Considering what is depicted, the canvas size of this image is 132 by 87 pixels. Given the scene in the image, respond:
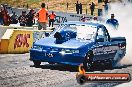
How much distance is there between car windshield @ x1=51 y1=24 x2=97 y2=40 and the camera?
40.1 ft

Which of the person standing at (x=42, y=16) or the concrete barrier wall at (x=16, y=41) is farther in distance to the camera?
the person standing at (x=42, y=16)

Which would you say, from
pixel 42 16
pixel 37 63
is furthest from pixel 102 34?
pixel 42 16

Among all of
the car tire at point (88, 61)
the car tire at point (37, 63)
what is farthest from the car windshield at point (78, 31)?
the car tire at point (37, 63)

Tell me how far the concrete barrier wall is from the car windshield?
377 cm

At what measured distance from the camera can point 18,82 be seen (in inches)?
359

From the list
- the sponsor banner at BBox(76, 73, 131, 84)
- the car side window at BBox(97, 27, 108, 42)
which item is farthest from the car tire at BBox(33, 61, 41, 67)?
the sponsor banner at BBox(76, 73, 131, 84)

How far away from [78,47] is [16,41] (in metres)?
5.77

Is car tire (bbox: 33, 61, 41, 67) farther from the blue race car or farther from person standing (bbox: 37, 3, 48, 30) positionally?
person standing (bbox: 37, 3, 48, 30)

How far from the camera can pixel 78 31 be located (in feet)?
41.2

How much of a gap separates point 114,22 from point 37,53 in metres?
9.21

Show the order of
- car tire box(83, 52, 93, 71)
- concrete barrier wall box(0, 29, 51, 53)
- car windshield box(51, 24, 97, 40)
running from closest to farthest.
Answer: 1. car tire box(83, 52, 93, 71)
2. car windshield box(51, 24, 97, 40)
3. concrete barrier wall box(0, 29, 51, 53)

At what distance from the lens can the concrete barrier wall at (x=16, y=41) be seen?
1619cm

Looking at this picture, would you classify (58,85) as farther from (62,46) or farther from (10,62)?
(10,62)

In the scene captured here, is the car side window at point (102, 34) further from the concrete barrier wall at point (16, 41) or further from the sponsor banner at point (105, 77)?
the sponsor banner at point (105, 77)
